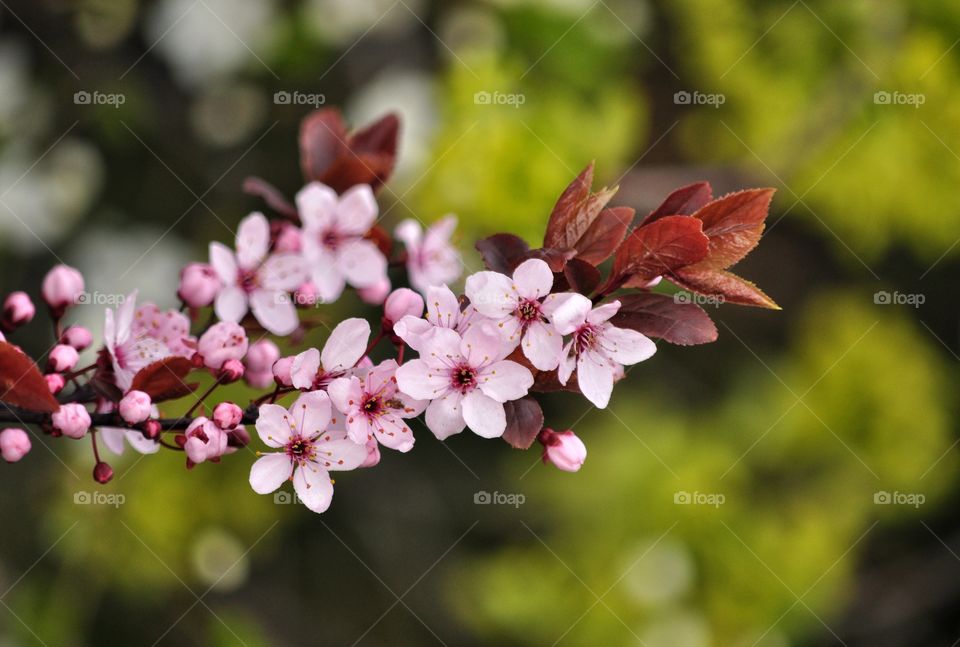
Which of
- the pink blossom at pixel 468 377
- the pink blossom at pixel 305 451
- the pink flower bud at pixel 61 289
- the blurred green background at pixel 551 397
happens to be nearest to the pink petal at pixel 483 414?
the pink blossom at pixel 468 377

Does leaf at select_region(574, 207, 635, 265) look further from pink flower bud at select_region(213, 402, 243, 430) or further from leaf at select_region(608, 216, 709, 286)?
pink flower bud at select_region(213, 402, 243, 430)

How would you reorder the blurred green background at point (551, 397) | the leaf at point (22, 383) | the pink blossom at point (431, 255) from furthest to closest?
the blurred green background at point (551, 397) → the pink blossom at point (431, 255) → the leaf at point (22, 383)

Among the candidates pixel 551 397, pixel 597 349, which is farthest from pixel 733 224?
pixel 551 397

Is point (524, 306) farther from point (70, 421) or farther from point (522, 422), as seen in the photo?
point (70, 421)

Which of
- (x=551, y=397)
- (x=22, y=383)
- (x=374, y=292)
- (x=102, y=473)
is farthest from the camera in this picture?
(x=551, y=397)

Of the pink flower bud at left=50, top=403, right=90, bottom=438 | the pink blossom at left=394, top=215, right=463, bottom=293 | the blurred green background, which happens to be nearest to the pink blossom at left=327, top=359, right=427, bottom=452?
the pink flower bud at left=50, top=403, right=90, bottom=438

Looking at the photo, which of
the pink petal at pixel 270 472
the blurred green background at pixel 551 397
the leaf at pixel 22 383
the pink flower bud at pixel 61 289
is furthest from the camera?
the blurred green background at pixel 551 397

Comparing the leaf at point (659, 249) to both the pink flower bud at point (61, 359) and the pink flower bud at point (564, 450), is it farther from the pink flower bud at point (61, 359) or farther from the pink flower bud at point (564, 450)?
the pink flower bud at point (61, 359)

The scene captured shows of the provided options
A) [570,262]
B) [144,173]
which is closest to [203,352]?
[570,262]
